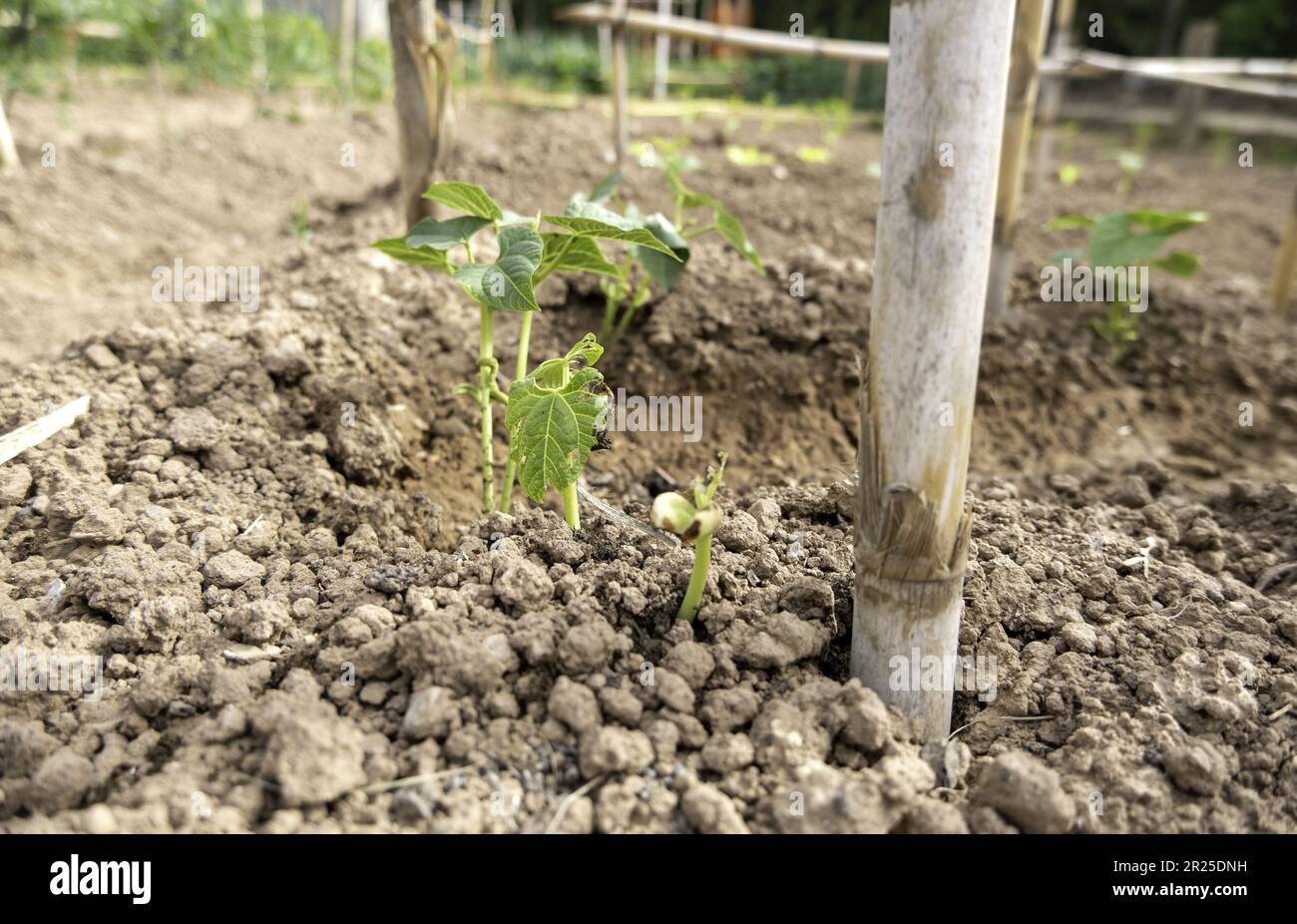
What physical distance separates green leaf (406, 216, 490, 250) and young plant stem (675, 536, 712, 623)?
86cm

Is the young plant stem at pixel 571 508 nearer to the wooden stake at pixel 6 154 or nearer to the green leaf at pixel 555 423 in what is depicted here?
the green leaf at pixel 555 423

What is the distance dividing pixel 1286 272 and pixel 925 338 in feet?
12.7

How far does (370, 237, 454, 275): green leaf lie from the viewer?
6.74 feet

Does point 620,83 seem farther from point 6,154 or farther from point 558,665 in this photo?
point 558,665

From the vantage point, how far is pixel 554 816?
1.37m

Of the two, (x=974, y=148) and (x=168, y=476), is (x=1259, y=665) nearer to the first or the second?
(x=974, y=148)

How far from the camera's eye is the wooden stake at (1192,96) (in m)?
8.66

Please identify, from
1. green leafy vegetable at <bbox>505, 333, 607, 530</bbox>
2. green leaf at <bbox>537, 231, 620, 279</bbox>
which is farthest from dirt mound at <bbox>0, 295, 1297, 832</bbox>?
green leaf at <bbox>537, 231, 620, 279</bbox>

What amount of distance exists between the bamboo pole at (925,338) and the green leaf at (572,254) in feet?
2.58

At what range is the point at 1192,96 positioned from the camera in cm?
908

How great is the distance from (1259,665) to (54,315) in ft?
12.7

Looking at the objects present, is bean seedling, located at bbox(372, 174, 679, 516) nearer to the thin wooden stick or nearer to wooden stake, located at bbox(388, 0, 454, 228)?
the thin wooden stick

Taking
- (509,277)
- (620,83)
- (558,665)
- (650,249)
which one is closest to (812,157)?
(620,83)

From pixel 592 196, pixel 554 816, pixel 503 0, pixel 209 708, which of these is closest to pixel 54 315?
pixel 592 196
